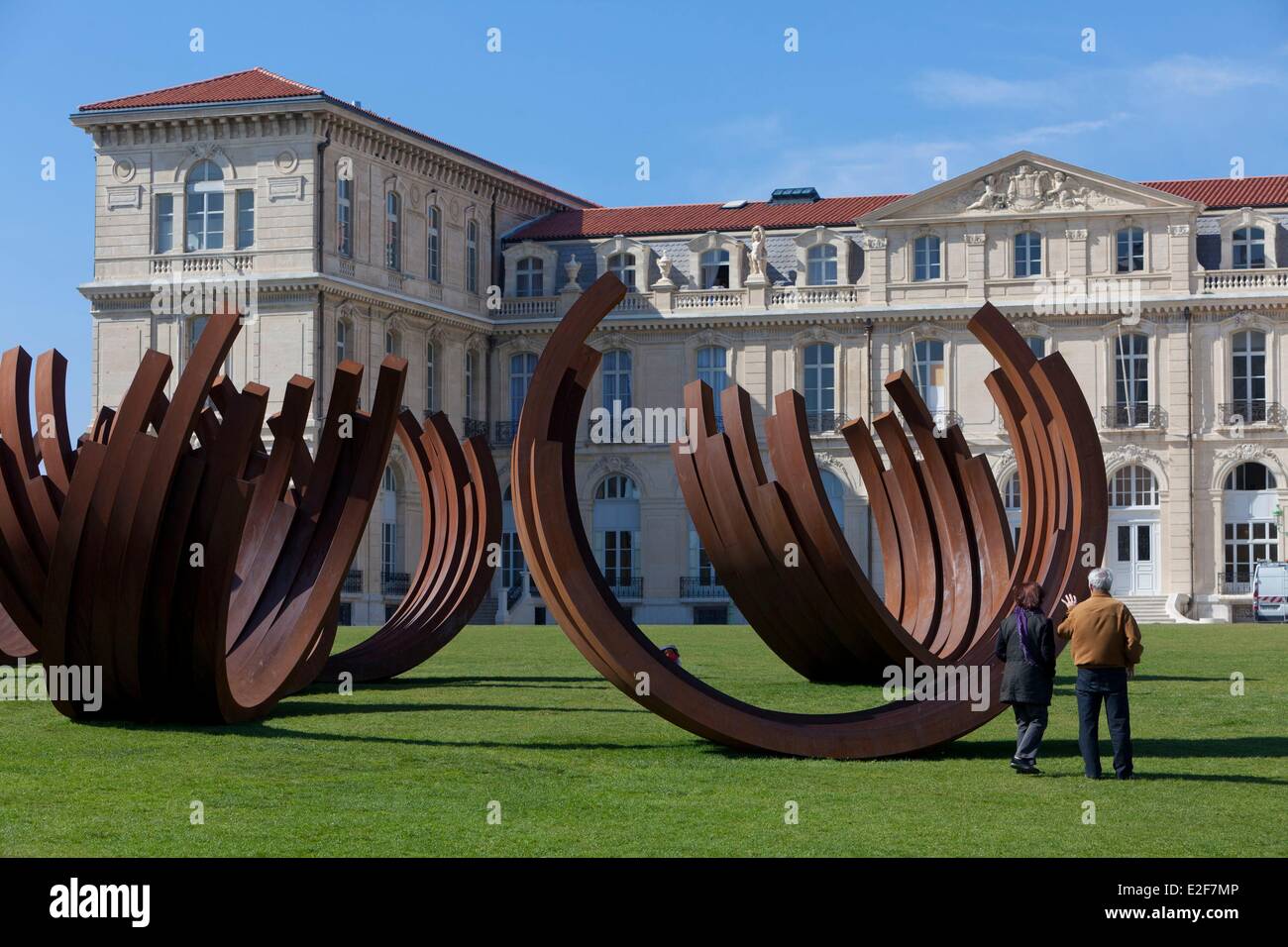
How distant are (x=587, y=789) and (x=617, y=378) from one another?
49.3 metres

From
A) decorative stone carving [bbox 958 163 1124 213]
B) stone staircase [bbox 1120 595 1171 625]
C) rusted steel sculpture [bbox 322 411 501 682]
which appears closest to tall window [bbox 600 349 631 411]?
decorative stone carving [bbox 958 163 1124 213]

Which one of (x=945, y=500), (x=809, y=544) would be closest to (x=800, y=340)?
(x=945, y=500)

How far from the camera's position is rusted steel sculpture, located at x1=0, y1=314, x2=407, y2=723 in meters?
17.0

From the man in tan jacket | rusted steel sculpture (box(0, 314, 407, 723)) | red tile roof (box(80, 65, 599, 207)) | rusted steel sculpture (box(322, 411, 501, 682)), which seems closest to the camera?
the man in tan jacket

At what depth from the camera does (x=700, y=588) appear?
61688 millimetres

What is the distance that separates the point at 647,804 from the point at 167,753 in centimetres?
Answer: 466

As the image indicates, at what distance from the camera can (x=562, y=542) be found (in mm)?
15594

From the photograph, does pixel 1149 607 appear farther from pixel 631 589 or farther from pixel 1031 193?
pixel 631 589

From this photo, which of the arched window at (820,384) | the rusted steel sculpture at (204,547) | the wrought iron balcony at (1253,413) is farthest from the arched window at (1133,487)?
the rusted steel sculpture at (204,547)

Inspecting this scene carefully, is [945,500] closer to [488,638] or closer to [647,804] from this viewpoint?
[647,804]

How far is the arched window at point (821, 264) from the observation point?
203ft

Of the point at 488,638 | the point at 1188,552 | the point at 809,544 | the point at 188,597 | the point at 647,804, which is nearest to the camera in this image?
the point at 647,804

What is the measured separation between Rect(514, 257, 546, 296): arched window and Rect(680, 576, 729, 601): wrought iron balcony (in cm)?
1077

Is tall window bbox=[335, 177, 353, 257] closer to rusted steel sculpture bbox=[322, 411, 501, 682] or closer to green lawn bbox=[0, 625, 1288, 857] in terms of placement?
rusted steel sculpture bbox=[322, 411, 501, 682]
